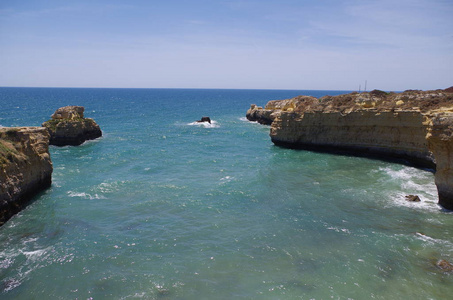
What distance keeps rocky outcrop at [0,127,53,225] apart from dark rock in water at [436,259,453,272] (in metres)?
26.4

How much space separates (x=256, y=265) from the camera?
16562mm

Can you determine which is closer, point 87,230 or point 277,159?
point 87,230

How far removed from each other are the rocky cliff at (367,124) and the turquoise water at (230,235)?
322 centimetres

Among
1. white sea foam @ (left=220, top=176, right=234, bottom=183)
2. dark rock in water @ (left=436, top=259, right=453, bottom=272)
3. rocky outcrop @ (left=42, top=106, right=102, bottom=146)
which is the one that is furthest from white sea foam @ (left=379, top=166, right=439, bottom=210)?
rocky outcrop @ (left=42, top=106, right=102, bottom=146)

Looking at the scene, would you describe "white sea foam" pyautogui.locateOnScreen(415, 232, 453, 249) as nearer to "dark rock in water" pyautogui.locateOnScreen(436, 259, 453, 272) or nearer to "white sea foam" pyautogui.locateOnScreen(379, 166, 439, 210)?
"dark rock in water" pyautogui.locateOnScreen(436, 259, 453, 272)

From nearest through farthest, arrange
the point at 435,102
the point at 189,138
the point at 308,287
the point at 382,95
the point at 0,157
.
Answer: the point at 308,287 < the point at 0,157 < the point at 435,102 < the point at 382,95 < the point at 189,138

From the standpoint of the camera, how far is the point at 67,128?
48031 mm

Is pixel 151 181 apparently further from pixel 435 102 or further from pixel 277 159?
pixel 435 102

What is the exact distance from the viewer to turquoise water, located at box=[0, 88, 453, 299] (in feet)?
49.0

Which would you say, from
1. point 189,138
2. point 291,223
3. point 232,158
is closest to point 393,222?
point 291,223

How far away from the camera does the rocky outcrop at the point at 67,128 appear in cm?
4759

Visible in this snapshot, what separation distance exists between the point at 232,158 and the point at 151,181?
1273 centimetres

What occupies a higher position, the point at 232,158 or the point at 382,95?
the point at 382,95

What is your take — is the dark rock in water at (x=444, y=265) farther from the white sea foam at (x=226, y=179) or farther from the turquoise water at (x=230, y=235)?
the white sea foam at (x=226, y=179)
